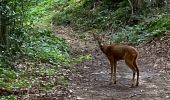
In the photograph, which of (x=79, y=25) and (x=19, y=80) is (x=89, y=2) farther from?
(x=19, y=80)

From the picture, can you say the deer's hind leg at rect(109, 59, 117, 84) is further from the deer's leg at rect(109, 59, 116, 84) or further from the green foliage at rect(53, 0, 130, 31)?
the green foliage at rect(53, 0, 130, 31)

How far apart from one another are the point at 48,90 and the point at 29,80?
3.17 feet

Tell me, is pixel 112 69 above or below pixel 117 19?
above

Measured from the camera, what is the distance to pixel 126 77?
12.2 meters

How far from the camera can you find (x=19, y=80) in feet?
33.7

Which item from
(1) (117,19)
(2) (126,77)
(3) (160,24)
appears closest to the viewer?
(2) (126,77)

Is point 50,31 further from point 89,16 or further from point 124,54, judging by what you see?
point 124,54

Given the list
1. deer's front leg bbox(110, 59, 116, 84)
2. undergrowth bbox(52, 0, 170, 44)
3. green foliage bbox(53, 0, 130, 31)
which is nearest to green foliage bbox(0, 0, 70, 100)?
deer's front leg bbox(110, 59, 116, 84)

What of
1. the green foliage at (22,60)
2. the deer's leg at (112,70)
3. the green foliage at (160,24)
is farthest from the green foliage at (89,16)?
the deer's leg at (112,70)

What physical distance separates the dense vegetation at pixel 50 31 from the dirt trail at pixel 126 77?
0.69 metres

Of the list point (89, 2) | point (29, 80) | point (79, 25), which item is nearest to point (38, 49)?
point (29, 80)

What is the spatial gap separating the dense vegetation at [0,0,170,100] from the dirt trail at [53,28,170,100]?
0.69 meters

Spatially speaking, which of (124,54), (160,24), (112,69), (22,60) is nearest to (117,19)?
(160,24)

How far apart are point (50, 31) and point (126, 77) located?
10.6m
